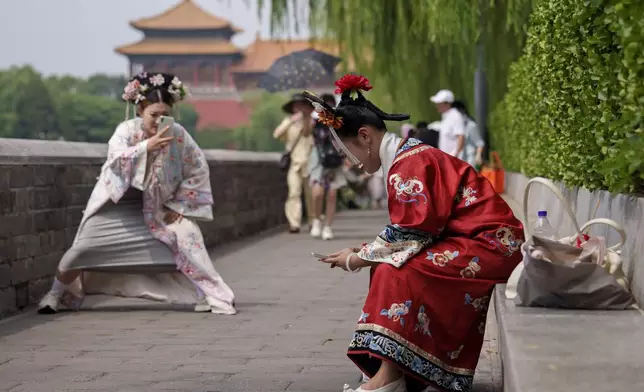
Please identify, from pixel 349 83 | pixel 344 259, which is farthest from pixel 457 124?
pixel 344 259

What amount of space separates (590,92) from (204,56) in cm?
8810

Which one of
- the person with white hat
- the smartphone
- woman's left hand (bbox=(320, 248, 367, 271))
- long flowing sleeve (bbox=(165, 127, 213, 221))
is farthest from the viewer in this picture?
the person with white hat

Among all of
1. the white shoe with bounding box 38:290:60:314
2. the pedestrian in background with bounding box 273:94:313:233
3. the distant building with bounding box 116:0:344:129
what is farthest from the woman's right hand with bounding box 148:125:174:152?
the distant building with bounding box 116:0:344:129

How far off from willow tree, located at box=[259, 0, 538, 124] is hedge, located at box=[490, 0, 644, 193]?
10.4ft

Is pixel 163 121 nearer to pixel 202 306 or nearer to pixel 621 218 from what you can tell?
pixel 202 306

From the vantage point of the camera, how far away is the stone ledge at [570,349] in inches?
130

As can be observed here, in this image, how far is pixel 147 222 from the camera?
27.5ft

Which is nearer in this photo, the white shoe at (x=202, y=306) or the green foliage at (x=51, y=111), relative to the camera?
the white shoe at (x=202, y=306)

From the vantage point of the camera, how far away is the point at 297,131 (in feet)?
54.1

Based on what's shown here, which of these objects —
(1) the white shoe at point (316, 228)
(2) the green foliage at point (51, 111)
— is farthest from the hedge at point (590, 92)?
(2) the green foliage at point (51, 111)

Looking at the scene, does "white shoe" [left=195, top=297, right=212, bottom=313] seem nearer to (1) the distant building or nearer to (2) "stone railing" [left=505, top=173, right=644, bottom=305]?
(2) "stone railing" [left=505, top=173, right=644, bottom=305]

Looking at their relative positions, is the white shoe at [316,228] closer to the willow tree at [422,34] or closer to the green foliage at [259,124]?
the willow tree at [422,34]

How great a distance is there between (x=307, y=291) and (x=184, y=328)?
2.25m

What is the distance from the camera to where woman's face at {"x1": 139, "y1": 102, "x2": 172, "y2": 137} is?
819 centimetres
